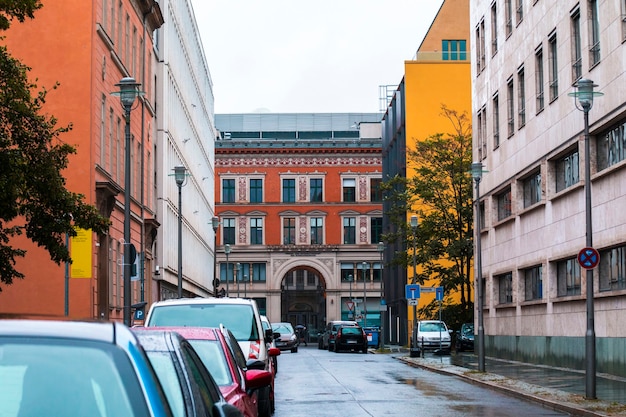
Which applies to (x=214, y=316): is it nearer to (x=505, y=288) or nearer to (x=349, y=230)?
(x=505, y=288)

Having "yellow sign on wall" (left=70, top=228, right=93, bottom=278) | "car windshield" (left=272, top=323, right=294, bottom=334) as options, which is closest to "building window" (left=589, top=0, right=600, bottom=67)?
"yellow sign on wall" (left=70, top=228, right=93, bottom=278)

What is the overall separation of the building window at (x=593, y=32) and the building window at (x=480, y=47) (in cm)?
1717

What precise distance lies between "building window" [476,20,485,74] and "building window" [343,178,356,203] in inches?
2315

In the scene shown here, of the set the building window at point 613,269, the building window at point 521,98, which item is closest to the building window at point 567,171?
the building window at point 613,269

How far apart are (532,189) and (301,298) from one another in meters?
74.7

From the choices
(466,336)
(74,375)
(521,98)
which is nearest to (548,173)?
(521,98)

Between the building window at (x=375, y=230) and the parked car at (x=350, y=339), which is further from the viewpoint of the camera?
the building window at (x=375, y=230)

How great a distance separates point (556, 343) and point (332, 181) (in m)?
73.6

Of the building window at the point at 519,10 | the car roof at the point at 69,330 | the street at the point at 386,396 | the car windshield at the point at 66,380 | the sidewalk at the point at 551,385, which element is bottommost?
the street at the point at 386,396

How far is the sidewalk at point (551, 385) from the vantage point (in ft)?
68.9

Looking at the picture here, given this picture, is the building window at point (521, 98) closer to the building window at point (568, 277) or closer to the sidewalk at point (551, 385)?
the building window at point (568, 277)

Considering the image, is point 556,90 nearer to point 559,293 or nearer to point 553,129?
point 553,129

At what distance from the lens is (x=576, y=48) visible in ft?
→ 114

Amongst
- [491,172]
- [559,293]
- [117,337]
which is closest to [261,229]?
[491,172]
